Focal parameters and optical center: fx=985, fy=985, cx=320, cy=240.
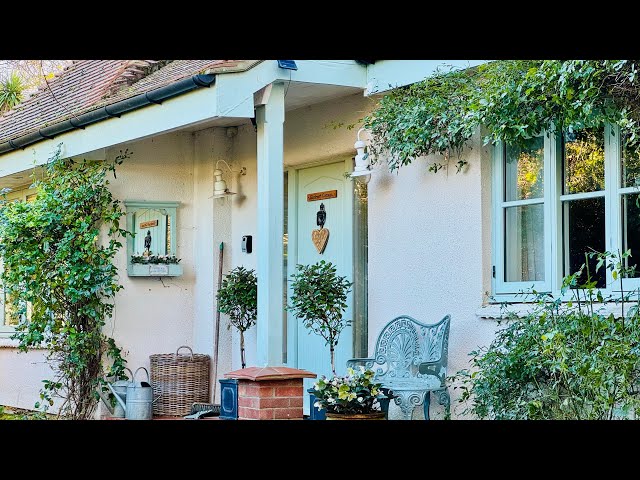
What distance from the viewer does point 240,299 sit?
884 centimetres

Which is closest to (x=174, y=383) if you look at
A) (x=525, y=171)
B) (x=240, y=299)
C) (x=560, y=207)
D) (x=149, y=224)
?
(x=240, y=299)

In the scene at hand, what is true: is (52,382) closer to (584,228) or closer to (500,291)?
(500,291)

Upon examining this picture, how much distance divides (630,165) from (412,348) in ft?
6.86

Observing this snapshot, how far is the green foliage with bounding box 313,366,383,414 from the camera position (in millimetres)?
6516

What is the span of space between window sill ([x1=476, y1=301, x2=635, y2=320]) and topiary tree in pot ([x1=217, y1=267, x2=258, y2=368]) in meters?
2.66

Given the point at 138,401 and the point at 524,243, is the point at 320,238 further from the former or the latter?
the point at 524,243

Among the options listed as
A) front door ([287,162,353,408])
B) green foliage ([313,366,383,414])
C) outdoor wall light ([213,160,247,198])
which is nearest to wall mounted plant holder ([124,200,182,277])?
outdoor wall light ([213,160,247,198])

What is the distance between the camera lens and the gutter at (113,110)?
24.1 ft

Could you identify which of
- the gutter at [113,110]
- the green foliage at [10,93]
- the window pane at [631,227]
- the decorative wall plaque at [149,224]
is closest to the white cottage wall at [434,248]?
the window pane at [631,227]

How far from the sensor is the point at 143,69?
33.3 ft

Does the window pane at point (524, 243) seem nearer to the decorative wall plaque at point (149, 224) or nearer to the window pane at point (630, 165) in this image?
the window pane at point (630, 165)

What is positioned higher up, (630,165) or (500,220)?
(630,165)
